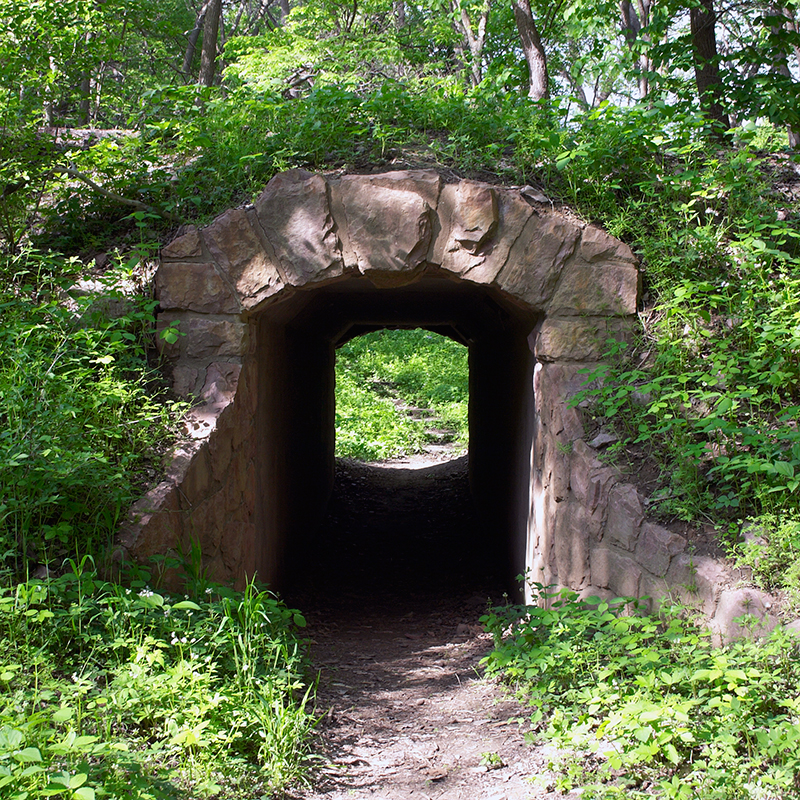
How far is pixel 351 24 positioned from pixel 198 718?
13.2m

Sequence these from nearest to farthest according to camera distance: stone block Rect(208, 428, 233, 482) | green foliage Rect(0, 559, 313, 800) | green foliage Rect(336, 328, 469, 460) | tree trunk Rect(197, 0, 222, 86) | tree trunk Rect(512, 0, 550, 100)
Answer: green foliage Rect(0, 559, 313, 800), stone block Rect(208, 428, 233, 482), tree trunk Rect(512, 0, 550, 100), tree trunk Rect(197, 0, 222, 86), green foliage Rect(336, 328, 469, 460)

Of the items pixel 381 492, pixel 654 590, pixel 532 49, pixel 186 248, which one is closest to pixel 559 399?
pixel 654 590

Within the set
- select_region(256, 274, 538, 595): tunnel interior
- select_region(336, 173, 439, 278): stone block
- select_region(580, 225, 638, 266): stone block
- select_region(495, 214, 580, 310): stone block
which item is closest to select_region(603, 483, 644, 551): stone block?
select_region(256, 274, 538, 595): tunnel interior

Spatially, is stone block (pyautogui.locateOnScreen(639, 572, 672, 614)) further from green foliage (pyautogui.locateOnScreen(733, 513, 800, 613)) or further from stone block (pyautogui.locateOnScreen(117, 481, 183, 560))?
stone block (pyautogui.locateOnScreen(117, 481, 183, 560))

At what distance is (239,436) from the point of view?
4.45 meters

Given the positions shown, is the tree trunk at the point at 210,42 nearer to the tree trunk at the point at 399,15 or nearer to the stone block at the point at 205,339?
the tree trunk at the point at 399,15

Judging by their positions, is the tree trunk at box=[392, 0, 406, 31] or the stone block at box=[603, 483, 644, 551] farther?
the tree trunk at box=[392, 0, 406, 31]

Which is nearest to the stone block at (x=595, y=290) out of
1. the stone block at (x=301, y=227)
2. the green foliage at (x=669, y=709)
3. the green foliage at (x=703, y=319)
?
the green foliage at (x=703, y=319)

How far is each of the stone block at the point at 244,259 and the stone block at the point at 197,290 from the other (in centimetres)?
7

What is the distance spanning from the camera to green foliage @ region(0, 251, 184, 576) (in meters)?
3.23

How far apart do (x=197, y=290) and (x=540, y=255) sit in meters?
2.18

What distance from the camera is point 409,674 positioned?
4.12 meters

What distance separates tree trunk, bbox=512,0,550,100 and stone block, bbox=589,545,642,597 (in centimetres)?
592

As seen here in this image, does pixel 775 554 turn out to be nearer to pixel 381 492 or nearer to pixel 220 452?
pixel 220 452
